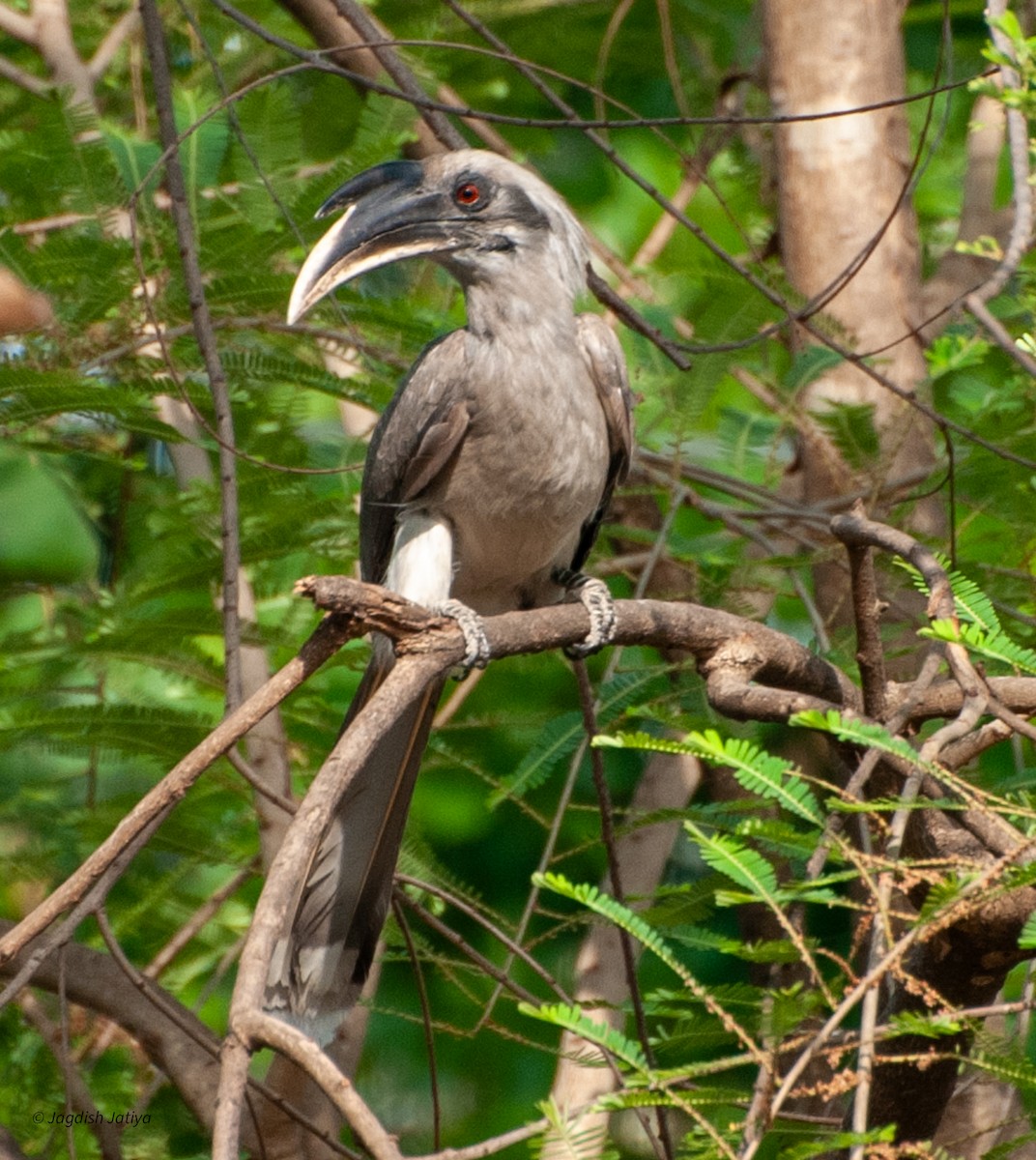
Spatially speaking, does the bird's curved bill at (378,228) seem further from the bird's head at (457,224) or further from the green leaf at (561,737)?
the green leaf at (561,737)

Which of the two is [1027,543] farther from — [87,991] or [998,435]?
[87,991]

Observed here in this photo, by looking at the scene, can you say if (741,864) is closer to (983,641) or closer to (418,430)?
(983,641)

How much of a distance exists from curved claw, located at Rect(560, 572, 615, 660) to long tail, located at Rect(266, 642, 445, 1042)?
1.03 feet

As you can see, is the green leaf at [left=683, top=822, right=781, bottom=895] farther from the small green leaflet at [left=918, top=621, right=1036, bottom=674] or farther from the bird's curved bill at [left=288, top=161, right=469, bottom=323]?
the bird's curved bill at [left=288, top=161, right=469, bottom=323]

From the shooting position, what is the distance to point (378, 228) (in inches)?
122

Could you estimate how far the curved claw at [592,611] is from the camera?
278 centimetres

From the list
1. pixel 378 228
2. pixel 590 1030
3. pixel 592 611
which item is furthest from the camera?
pixel 378 228

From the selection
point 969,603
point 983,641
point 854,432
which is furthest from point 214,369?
point 854,432

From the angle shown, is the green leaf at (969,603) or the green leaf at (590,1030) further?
the green leaf at (969,603)

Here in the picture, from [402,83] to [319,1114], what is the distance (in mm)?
2389

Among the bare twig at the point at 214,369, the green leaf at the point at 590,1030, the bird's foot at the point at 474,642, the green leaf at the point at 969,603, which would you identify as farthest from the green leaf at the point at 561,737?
the green leaf at the point at 590,1030

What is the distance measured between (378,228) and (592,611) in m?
0.96

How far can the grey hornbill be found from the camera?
305 cm

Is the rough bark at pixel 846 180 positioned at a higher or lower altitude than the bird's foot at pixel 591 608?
higher
